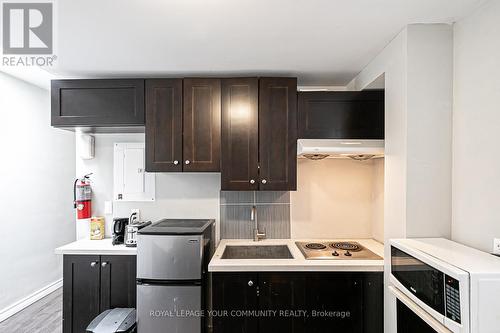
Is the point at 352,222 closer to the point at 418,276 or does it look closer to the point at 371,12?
the point at 418,276

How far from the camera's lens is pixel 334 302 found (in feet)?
6.93

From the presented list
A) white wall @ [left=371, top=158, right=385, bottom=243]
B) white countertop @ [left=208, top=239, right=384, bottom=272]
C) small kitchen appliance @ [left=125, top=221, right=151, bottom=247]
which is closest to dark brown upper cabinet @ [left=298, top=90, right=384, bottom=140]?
white wall @ [left=371, top=158, right=385, bottom=243]

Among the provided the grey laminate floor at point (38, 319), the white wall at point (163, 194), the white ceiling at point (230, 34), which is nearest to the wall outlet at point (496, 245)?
the white ceiling at point (230, 34)

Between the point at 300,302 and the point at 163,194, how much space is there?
5.38 ft

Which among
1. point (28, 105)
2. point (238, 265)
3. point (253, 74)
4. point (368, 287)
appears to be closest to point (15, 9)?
point (253, 74)

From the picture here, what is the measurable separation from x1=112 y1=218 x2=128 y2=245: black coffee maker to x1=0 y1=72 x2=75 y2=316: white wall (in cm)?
141

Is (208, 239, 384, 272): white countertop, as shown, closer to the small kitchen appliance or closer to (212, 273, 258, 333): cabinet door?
(212, 273, 258, 333): cabinet door

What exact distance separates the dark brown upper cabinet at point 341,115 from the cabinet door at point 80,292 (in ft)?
7.08

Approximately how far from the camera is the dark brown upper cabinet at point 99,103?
2477mm

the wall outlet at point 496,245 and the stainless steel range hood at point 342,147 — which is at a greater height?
the stainless steel range hood at point 342,147

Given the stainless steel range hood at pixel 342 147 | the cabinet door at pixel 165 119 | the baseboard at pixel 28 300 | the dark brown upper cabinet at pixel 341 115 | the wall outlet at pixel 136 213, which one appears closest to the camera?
the stainless steel range hood at pixel 342 147

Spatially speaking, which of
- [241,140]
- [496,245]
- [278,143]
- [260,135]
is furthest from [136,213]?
[496,245]

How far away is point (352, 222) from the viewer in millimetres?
2803

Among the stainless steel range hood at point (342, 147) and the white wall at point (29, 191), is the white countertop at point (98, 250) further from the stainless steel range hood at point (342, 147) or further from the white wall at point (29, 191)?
the stainless steel range hood at point (342, 147)
